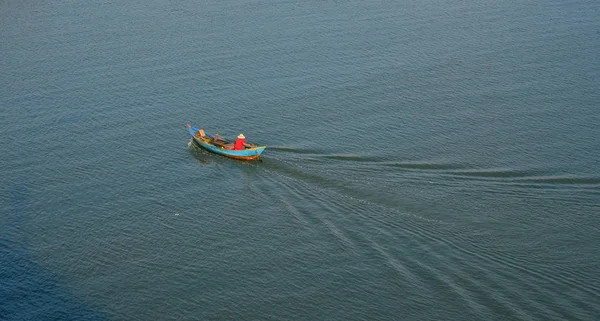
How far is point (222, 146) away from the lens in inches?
2083

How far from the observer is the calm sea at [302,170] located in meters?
38.1

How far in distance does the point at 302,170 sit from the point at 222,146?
7602mm

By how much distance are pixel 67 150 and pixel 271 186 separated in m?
17.7

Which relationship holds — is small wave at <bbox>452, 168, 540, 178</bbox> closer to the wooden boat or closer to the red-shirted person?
the wooden boat

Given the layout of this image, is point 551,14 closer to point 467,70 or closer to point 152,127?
point 467,70

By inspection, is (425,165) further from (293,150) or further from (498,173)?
(293,150)

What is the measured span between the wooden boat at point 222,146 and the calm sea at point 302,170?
1.00 m

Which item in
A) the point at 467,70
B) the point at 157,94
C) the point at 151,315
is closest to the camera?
the point at 151,315

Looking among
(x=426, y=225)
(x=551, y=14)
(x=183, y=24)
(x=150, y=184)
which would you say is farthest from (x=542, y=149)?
(x=183, y=24)

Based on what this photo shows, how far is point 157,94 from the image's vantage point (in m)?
63.5

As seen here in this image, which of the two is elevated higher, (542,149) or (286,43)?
(286,43)

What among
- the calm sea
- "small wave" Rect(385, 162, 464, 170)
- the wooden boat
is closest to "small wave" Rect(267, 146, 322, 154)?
the calm sea

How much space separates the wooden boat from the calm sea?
3.29 feet

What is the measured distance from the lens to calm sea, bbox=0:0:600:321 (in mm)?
38062
